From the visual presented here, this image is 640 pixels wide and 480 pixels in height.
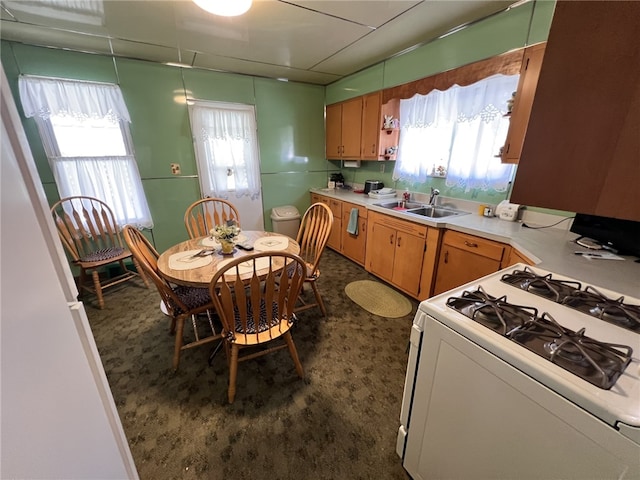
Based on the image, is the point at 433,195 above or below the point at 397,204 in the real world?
above

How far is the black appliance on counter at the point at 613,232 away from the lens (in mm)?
1344

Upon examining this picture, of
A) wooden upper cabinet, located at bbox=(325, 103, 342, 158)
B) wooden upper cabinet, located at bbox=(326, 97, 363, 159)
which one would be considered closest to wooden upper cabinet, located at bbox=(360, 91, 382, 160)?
wooden upper cabinet, located at bbox=(326, 97, 363, 159)

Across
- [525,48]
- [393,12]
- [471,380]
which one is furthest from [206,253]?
[525,48]

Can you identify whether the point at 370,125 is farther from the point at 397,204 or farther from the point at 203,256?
the point at 203,256

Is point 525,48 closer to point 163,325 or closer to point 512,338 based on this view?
point 512,338

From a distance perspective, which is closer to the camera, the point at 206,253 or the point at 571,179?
the point at 571,179

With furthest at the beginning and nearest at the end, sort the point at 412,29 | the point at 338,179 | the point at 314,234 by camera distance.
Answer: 1. the point at 338,179
2. the point at 314,234
3. the point at 412,29

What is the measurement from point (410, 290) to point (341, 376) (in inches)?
47.1

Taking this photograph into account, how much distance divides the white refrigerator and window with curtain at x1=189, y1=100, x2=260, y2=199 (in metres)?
3.01

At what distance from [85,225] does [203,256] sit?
77.3 inches

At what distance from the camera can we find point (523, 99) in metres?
1.79

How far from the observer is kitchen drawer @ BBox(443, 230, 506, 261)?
71.1 inches

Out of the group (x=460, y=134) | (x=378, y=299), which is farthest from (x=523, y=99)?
(x=378, y=299)

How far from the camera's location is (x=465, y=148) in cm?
239
